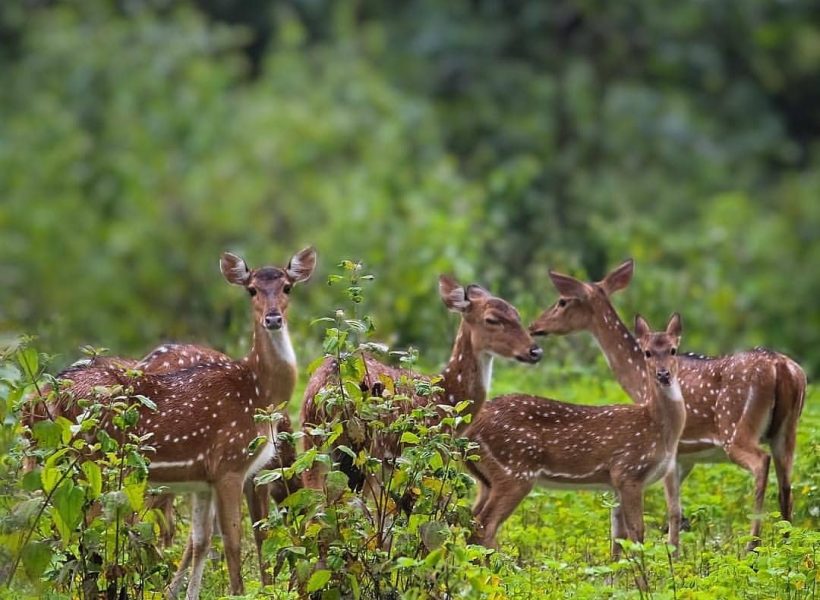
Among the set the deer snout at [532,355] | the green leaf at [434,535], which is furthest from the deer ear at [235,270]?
the green leaf at [434,535]

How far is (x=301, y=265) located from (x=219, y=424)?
4.06 feet

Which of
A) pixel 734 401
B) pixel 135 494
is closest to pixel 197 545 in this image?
pixel 135 494

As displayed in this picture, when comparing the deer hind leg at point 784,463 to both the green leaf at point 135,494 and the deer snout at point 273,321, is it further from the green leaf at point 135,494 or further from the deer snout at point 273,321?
the green leaf at point 135,494

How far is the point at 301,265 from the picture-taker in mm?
10273

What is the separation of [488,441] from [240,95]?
17.8 metres

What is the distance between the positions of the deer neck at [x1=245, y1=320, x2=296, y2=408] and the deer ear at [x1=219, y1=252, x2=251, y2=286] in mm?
413

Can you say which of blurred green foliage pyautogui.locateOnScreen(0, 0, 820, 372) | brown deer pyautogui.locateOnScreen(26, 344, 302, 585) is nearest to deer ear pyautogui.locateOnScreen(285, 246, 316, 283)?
brown deer pyautogui.locateOnScreen(26, 344, 302, 585)

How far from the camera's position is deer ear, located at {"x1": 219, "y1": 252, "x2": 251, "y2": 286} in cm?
1016

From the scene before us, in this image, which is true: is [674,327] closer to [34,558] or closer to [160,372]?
[160,372]

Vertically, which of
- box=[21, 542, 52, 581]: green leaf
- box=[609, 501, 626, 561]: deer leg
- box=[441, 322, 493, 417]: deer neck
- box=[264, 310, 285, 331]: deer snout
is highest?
box=[264, 310, 285, 331]: deer snout

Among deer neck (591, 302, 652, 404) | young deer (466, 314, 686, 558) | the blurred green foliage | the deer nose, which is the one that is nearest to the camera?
the deer nose

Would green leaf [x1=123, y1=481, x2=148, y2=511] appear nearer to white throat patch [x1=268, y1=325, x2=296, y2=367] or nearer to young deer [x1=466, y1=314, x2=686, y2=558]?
white throat patch [x1=268, y1=325, x2=296, y2=367]

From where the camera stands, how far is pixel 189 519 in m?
10.9

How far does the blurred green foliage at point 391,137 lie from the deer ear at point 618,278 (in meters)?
8.52
